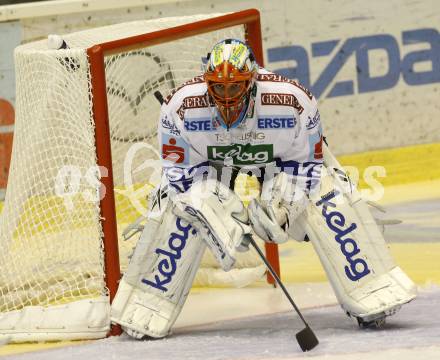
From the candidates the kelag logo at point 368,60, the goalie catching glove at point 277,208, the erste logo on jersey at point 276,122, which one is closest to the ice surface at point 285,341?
the goalie catching glove at point 277,208

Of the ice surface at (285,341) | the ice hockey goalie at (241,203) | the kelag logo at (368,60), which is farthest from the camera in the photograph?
the kelag logo at (368,60)

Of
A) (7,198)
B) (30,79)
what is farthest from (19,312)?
(30,79)

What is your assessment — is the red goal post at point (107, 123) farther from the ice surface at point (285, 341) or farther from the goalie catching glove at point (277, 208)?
the goalie catching glove at point (277, 208)

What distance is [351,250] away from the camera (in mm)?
5859

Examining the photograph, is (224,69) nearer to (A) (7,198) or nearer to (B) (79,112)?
(B) (79,112)

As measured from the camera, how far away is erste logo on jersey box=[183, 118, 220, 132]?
225 inches

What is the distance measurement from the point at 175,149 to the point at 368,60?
10.8 ft

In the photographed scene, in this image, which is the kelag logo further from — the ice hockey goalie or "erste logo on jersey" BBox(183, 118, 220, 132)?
"erste logo on jersey" BBox(183, 118, 220, 132)

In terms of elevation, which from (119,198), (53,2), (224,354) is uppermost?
(53,2)

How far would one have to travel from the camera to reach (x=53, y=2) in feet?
27.5

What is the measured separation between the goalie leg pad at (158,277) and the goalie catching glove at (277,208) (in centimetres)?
32

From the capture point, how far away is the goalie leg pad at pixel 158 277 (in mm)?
5926

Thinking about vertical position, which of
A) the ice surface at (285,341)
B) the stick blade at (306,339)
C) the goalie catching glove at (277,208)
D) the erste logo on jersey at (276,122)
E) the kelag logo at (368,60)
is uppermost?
the kelag logo at (368,60)

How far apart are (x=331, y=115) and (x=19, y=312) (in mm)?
3267
